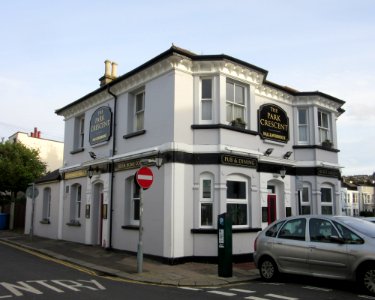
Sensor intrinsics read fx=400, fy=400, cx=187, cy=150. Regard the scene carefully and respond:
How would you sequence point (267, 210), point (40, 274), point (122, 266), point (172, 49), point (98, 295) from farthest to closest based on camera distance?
1. point (267, 210)
2. point (172, 49)
3. point (122, 266)
4. point (40, 274)
5. point (98, 295)

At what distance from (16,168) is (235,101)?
21577 millimetres

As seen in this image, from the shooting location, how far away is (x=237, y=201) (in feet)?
46.6

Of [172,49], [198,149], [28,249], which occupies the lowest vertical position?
[28,249]

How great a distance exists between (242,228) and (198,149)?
3.18 m

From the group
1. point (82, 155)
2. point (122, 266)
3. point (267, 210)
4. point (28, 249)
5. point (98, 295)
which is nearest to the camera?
point (98, 295)

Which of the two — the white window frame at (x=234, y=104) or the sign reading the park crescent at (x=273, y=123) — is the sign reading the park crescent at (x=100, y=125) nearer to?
the white window frame at (x=234, y=104)

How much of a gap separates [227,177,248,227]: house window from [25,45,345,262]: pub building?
35 mm

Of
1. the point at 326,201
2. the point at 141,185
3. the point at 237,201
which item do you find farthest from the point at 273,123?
the point at 141,185

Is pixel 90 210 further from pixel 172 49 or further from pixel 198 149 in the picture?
pixel 172 49

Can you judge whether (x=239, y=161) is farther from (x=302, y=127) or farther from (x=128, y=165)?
(x=302, y=127)

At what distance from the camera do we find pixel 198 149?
45.3 ft

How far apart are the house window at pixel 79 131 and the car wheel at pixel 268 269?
12811mm

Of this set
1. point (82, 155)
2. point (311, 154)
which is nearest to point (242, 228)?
point (311, 154)

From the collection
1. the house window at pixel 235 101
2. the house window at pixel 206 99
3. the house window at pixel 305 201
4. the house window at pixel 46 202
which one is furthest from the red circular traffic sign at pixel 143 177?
the house window at pixel 46 202
